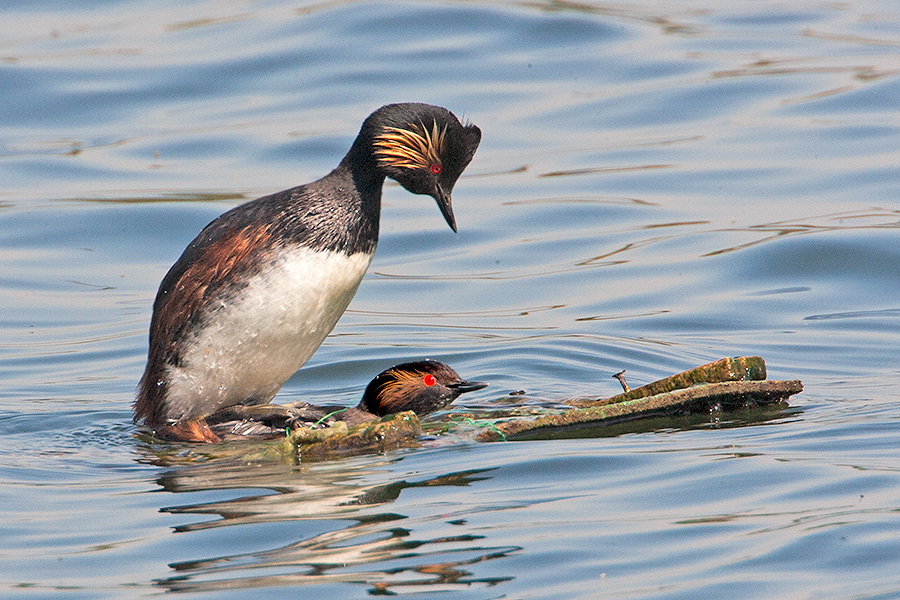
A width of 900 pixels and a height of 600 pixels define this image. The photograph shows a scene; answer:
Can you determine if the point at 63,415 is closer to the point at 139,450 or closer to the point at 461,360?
the point at 139,450

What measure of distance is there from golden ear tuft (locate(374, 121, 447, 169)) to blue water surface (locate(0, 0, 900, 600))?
1486 mm

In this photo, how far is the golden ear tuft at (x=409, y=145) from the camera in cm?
761

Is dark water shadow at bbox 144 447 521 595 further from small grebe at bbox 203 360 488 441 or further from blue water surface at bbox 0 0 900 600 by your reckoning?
small grebe at bbox 203 360 488 441

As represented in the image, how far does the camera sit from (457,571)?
542 centimetres

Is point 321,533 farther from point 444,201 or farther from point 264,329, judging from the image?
point 444,201

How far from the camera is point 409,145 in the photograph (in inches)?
301

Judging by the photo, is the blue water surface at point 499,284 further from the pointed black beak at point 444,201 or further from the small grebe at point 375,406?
the pointed black beak at point 444,201

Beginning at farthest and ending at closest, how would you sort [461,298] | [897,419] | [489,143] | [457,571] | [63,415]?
[489,143] → [461,298] → [63,415] → [897,419] → [457,571]

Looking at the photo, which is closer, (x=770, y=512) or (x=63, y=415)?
(x=770, y=512)

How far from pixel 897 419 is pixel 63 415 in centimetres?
470

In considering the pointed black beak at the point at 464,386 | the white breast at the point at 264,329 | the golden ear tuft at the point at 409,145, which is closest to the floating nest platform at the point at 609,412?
the pointed black beak at the point at 464,386

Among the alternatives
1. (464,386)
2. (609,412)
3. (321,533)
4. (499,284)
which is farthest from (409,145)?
(499,284)

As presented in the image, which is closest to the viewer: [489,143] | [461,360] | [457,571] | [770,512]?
[457,571]

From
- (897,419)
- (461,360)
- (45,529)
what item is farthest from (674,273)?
(45,529)
